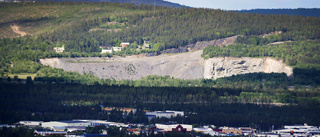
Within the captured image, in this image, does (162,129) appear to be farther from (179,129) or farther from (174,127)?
(179,129)

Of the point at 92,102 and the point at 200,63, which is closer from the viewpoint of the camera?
the point at 92,102

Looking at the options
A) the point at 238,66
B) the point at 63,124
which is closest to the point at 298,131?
the point at 63,124

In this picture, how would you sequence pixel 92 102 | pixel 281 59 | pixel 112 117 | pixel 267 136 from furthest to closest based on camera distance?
pixel 281 59
pixel 92 102
pixel 112 117
pixel 267 136

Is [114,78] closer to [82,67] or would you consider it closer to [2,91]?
[82,67]

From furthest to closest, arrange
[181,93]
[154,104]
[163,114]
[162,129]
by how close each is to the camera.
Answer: [181,93] → [154,104] → [163,114] → [162,129]

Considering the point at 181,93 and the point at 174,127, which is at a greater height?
the point at 181,93

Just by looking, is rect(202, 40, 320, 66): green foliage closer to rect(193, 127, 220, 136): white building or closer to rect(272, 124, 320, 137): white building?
rect(272, 124, 320, 137): white building

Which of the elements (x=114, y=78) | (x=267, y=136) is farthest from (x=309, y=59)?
(x=267, y=136)

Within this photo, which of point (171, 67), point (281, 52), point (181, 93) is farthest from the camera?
point (171, 67)
